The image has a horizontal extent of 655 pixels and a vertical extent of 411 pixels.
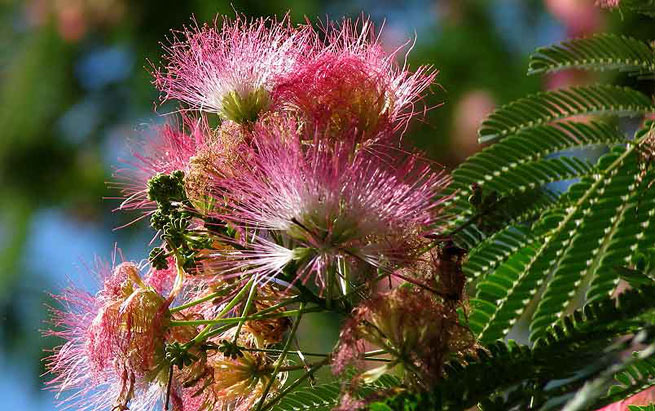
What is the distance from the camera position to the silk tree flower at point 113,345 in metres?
1.63

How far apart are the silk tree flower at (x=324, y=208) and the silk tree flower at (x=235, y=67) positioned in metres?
0.24

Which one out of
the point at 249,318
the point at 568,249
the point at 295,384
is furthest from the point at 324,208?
the point at 568,249

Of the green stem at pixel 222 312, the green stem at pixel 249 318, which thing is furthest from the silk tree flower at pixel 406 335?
the green stem at pixel 222 312

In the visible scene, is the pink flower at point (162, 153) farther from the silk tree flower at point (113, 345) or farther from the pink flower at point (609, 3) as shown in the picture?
the pink flower at point (609, 3)

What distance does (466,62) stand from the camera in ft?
21.3

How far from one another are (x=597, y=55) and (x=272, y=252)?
3.42ft

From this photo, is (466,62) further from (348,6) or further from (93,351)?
(93,351)

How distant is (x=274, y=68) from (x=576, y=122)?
0.77 meters

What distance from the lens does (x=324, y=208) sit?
1.55 metres

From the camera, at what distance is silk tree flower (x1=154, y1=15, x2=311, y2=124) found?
6.00ft

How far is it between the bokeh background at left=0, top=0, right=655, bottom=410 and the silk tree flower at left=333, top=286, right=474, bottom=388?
15.0ft

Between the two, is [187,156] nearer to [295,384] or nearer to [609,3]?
[295,384]

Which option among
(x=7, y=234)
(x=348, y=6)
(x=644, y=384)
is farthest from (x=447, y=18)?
(x=644, y=384)

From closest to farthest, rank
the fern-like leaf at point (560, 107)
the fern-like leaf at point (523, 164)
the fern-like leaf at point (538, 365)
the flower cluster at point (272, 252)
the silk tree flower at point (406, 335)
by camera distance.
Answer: the fern-like leaf at point (538, 365)
the silk tree flower at point (406, 335)
the flower cluster at point (272, 252)
the fern-like leaf at point (523, 164)
the fern-like leaf at point (560, 107)
